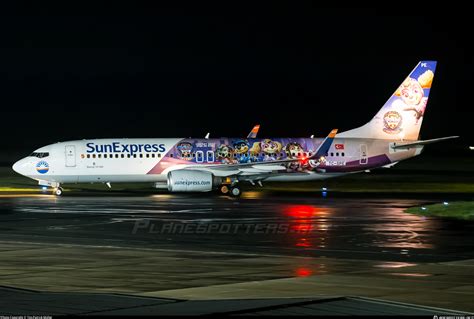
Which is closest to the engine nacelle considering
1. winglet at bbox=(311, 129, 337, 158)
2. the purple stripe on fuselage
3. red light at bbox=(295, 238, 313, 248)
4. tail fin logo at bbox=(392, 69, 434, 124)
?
winglet at bbox=(311, 129, 337, 158)

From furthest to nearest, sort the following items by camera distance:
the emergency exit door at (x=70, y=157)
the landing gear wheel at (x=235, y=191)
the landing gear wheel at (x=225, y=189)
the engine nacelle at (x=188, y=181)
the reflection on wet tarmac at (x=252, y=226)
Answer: the landing gear wheel at (x=225, y=189) < the emergency exit door at (x=70, y=157) < the landing gear wheel at (x=235, y=191) < the engine nacelle at (x=188, y=181) < the reflection on wet tarmac at (x=252, y=226)

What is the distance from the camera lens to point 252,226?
34.0 meters

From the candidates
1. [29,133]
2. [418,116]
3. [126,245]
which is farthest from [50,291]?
[29,133]

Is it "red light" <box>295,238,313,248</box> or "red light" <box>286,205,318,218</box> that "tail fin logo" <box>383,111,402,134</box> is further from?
"red light" <box>295,238,313,248</box>

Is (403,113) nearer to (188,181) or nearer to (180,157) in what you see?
(180,157)

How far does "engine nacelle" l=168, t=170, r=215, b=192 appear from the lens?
54.4 m

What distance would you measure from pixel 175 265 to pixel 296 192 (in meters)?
35.6

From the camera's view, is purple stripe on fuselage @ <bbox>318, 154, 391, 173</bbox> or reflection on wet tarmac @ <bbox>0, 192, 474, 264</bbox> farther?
purple stripe on fuselage @ <bbox>318, 154, 391, 173</bbox>

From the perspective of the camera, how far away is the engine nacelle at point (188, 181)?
54375mm

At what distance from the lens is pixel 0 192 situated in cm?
5762

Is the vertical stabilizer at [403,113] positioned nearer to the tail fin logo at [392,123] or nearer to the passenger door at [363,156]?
the tail fin logo at [392,123]

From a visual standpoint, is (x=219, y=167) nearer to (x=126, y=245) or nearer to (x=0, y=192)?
(x=0, y=192)

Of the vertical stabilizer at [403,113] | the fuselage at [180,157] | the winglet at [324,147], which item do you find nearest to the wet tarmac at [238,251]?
the fuselage at [180,157]

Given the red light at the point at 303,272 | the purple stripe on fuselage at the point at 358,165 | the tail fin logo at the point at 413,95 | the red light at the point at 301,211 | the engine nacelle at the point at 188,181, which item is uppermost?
the tail fin logo at the point at 413,95
